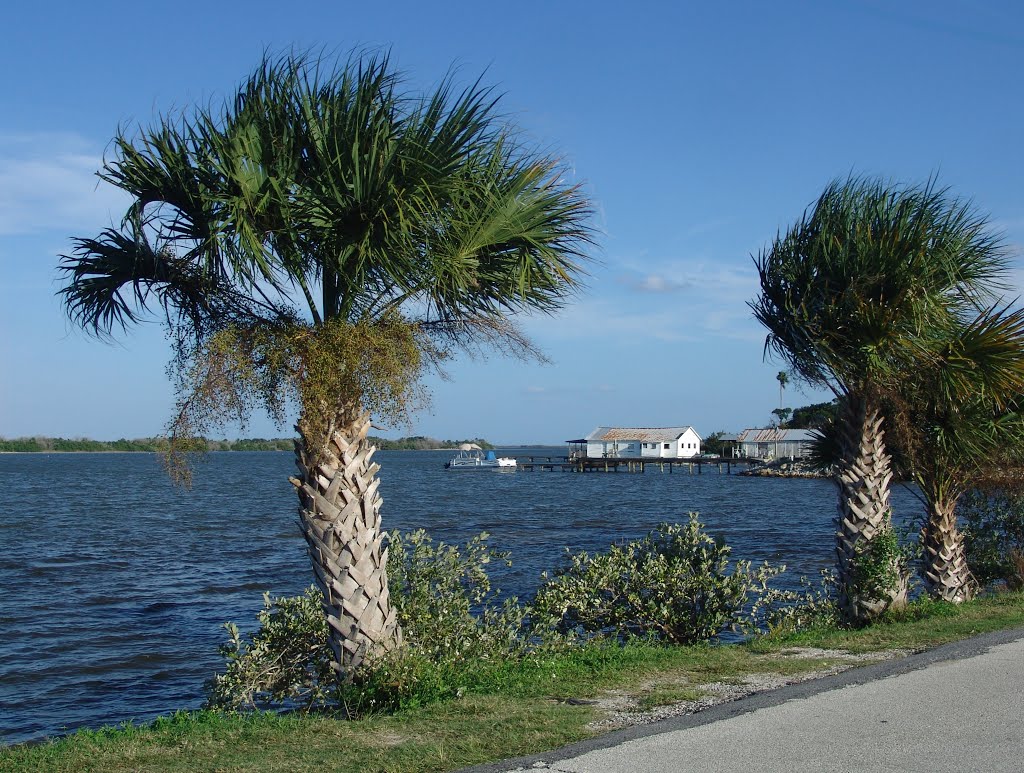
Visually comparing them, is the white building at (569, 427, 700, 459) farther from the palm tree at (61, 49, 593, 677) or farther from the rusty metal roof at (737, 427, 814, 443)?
the palm tree at (61, 49, 593, 677)

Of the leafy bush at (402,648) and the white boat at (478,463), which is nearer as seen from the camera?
the leafy bush at (402,648)

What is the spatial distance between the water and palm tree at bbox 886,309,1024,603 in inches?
311

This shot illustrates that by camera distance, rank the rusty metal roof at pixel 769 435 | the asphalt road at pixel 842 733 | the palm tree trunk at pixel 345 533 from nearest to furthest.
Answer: the asphalt road at pixel 842 733 → the palm tree trunk at pixel 345 533 → the rusty metal roof at pixel 769 435

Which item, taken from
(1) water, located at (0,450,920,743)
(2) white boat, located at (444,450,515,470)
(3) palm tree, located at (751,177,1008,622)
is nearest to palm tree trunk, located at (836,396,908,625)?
(3) palm tree, located at (751,177,1008,622)

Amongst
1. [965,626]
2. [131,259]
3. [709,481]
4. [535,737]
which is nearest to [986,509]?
[965,626]

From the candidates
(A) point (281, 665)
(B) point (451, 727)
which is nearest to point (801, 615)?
(A) point (281, 665)

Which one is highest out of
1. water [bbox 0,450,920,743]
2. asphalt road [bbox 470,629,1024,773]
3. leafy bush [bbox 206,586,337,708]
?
asphalt road [bbox 470,629,1024,773]

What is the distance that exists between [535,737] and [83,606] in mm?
18939

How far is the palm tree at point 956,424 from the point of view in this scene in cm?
1122

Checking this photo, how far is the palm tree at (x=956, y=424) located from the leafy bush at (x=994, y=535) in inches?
30.0

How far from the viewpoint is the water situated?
596 inches

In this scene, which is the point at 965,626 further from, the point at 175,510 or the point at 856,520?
the point at 175,510

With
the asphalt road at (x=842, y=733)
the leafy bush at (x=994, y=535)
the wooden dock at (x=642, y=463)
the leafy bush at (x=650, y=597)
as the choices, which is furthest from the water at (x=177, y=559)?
the wooden dock at (x=642, y=463)

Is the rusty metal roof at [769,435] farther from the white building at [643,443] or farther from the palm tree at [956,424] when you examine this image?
the palm tree at [956,424]
